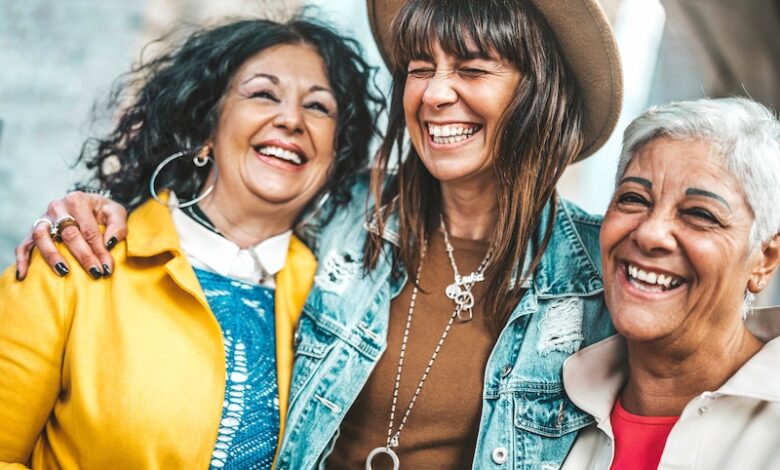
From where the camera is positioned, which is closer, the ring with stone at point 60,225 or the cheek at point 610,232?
the cheek at point 610,232

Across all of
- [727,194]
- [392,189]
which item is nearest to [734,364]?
[727,194]

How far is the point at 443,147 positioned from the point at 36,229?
109cm

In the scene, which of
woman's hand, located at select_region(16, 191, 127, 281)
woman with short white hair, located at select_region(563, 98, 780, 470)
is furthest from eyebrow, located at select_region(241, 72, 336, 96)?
woman with short white hair, located at select_region(563, 98, 780, 470)

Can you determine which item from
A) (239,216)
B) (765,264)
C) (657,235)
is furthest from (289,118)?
(765,264)

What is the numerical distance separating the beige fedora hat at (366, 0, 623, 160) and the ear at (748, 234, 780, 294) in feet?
1.91

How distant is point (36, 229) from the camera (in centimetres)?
186

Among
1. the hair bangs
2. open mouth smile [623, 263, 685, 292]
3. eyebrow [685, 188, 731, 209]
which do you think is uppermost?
the hair bangs

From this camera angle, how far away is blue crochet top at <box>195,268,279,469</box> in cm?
178

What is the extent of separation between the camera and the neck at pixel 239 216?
6.97 feet

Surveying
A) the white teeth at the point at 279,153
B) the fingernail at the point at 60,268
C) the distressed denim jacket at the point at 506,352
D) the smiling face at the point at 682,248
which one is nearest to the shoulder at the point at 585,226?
the distressed denim jacket at the point at 506,352

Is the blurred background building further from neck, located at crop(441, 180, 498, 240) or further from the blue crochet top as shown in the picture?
the blue crochet top

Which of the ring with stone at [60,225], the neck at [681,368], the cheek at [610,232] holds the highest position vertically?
the cheek at [610,232]

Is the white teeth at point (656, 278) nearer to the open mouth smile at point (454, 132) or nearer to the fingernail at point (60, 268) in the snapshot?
the open mouth smile at point (454, 132)

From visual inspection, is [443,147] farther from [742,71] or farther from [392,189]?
[742,71]
